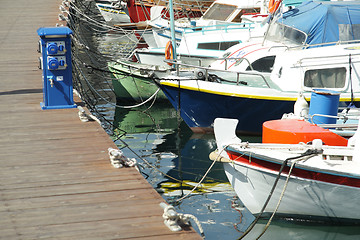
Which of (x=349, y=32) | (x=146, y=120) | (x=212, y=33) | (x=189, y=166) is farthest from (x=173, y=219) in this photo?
(x=212, y=33)

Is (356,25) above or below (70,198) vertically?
above

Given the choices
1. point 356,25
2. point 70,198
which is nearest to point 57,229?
point 70,198

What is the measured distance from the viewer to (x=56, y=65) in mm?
9727

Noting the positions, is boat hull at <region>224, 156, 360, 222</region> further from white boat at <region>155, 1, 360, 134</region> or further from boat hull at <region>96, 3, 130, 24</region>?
boat hull at <region>96, 3, 130, 24</region>

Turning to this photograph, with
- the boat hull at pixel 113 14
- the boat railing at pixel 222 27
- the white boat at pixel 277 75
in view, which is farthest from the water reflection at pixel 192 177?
the boat hull at pixel 113 14

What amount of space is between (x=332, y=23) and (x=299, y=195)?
651 centimetres

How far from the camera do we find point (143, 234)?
5297mm

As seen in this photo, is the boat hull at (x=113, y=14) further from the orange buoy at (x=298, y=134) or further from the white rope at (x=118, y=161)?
the white rope at (x=118, y=161)

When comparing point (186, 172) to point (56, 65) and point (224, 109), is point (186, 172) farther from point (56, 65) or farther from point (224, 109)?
point (56, 65)

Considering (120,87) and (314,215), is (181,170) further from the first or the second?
(120,87)

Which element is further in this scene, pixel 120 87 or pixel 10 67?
pixel 120 87

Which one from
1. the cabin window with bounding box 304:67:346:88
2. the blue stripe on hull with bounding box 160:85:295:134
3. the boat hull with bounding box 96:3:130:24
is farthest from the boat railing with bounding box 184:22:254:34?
the boat hull with bounding box 96:3:130:24

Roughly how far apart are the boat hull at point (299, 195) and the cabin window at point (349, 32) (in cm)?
610

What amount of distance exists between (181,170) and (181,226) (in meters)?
6.46
